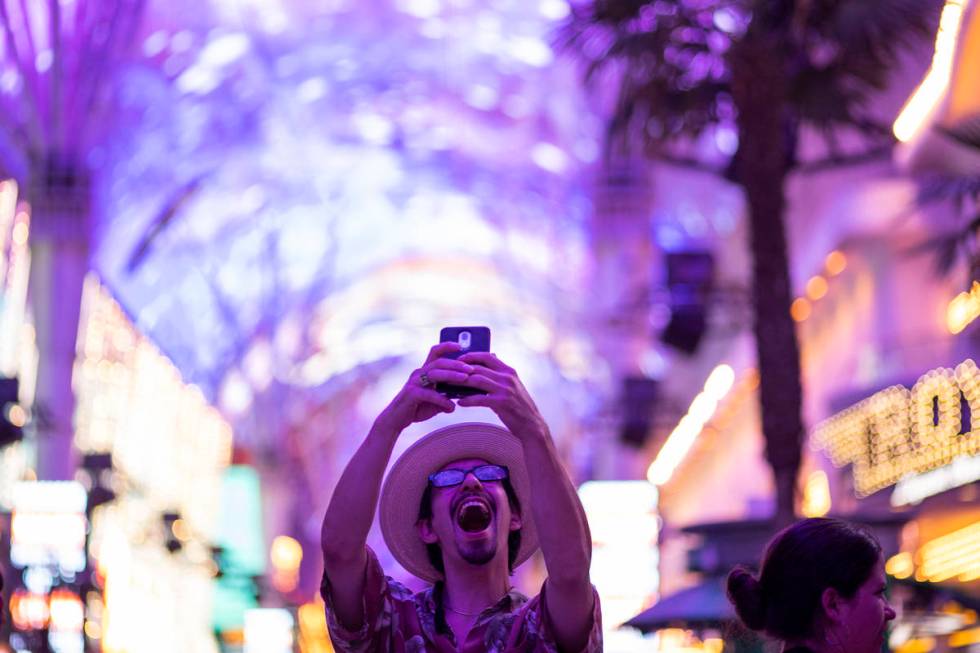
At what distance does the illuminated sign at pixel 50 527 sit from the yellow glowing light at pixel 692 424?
50.3ft

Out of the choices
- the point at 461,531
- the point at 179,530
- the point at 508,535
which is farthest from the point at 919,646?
the point at 179,530

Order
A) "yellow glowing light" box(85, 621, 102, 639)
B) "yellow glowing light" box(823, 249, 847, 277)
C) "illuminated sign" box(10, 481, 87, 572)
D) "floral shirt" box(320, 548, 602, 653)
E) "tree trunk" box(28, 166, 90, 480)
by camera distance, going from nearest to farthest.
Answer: "floral shirt" box(320, 548, 602, 653) < "yellow glowing light" box(823, 249, 847, 277) < "illuminated sign" box(10, 481, 87, 572) < "tree trunk" box(28, 166, 90, 480) < "yellow glowing light" box(85, 621, 102, 639)

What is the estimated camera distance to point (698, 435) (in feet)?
152

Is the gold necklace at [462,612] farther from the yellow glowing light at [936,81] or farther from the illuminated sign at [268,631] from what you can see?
the illuminated sign at [268,631]

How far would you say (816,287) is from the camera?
31.5 m

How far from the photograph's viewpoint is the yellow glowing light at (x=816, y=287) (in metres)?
30.9

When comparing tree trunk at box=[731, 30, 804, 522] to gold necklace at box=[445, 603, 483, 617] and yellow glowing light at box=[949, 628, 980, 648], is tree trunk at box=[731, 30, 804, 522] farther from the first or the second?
gold necklace at box=[445, 603, 483, 617]

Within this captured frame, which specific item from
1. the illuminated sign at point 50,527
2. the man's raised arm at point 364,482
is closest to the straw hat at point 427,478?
the man's raised arm at point 364,482

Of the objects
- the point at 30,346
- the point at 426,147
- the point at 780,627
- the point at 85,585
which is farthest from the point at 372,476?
the point at 426,147

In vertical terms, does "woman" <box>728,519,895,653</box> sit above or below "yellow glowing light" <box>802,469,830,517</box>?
below

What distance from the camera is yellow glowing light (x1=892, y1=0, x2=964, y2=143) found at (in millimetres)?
17859

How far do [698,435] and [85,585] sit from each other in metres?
22.4

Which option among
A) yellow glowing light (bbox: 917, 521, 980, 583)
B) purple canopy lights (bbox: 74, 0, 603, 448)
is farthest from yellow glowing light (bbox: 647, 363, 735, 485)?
yellow glowing light (bbox: 917, 521, 980, 583)

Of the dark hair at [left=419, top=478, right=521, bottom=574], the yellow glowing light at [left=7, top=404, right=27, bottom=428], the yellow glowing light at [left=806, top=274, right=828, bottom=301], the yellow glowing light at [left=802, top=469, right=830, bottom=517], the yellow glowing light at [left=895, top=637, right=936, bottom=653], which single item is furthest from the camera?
the yellow glowing light at [left=806, top=274, right=828, bottom=301]
